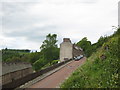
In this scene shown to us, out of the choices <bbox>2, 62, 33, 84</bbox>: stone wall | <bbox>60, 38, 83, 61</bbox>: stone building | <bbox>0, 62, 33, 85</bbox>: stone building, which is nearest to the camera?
<bbox>0, 62, 33, 85</bbox>: stone building

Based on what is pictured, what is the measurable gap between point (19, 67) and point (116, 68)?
34872 millimetres

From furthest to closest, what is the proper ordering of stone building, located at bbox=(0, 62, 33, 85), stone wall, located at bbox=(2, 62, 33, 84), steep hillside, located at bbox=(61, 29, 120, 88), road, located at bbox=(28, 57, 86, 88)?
stone wall, located at bbox=(2, 62, 33, 84), stone building, located at bbox=(0, 62, 33, 85), road, located at bbox=(28, 57, 86, 88), steep hillside, located at bbox=(61, 29, 120, 88)

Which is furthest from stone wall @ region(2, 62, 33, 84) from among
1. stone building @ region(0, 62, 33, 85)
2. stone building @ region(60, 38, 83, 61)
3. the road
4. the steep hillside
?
stone building @ region(60, 38, 83, 61)

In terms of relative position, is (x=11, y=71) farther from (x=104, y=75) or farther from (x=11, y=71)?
(x=104, y=75)

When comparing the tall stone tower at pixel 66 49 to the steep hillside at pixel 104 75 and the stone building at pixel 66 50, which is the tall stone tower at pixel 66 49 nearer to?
the stone building at pixel 66 50

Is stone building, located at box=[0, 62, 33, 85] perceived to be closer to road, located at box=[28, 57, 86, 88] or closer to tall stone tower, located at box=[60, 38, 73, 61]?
road, located at box=[28, 57, 86, 88]

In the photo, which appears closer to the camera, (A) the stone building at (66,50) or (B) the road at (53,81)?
(B) the road at (53,81)

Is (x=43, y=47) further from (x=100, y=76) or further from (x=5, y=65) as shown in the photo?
(x=100, y=76)

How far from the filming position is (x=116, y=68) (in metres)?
10.1

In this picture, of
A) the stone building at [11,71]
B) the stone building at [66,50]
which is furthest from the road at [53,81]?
the stone building at [66,50]

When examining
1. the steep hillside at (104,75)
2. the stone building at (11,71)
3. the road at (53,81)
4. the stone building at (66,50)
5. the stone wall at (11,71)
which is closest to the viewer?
the steep hillside at (104,75)

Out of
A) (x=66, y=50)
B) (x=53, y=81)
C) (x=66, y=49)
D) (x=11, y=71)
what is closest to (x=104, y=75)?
(x=53, y=81)

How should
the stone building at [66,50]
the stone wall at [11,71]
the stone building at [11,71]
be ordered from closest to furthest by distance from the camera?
the stone building at [11,71], the stone wall at [11,71], the stone building at [66,50]

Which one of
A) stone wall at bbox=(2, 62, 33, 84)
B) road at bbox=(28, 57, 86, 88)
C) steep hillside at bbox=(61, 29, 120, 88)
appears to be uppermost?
steep hillside at bbox=(61, 29, 120, 88)
